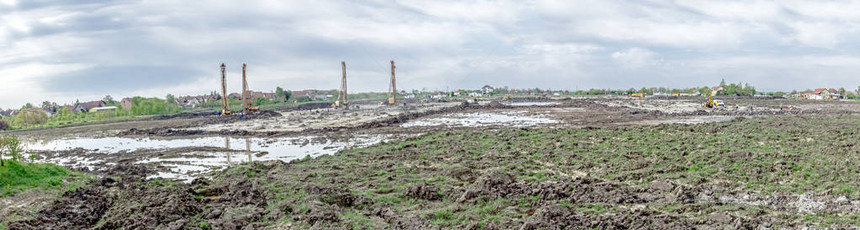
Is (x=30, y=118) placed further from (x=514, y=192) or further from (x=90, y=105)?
(x=514, y=192)

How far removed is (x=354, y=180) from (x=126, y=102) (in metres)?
113

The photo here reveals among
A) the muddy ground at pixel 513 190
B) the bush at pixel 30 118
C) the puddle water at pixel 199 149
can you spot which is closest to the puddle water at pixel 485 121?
the puddle water at pixel 199 149

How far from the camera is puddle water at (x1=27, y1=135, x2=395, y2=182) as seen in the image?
19.6m

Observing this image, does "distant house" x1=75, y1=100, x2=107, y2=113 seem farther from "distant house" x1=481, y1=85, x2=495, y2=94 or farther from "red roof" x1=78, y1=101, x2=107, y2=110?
"distant house" x1=481, y1=85, x2=495, y2=94

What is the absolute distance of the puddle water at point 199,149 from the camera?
19.6 meters

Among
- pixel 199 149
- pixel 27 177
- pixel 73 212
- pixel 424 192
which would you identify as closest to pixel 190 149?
pixel 199 149

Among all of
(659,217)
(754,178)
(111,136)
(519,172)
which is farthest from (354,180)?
(111,136)

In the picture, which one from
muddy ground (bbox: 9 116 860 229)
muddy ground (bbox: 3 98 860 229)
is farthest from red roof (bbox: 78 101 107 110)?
muddy ground (bbox: 9 116 860 229)

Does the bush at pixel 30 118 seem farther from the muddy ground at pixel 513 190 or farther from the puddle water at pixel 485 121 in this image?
the muddy ground at pixel 513 190

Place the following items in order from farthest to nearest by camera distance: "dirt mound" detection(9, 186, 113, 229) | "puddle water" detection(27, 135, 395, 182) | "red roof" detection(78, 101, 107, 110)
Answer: "red roof" detection(78, 101, 107, 110) < "puddle water" detection(27, 135, 395, 182) < "dirt mound" detection(9, 186, 113, 229)

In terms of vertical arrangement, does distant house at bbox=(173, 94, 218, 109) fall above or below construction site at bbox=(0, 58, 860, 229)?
above

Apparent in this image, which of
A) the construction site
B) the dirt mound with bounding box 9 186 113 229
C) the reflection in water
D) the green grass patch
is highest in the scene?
the green grass patch

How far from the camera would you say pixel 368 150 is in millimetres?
20516

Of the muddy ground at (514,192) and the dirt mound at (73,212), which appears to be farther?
the dirt mound at (73,212)
